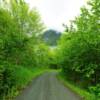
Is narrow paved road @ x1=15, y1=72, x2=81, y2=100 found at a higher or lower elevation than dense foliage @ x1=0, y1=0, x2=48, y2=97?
lower

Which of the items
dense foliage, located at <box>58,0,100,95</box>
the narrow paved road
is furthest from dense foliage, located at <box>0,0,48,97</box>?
dense foliage, located at <box>58,0,100,95</box>

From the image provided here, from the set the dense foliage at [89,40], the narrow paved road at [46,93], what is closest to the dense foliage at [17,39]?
the narrow paved road at [46,93]

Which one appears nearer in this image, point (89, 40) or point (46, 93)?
point (46, 93)

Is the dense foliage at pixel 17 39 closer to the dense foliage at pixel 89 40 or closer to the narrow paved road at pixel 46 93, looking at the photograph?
the narrow paved road at pixel 46 93

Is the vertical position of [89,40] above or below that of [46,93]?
above

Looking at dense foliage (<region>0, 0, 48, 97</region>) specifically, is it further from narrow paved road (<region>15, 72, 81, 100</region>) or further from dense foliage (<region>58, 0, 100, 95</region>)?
dense foliage (<region>58, 0, 100, 95</region>)

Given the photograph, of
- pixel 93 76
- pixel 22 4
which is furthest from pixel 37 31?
pixel 93 76

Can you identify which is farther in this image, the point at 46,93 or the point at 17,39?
the point at 17,39

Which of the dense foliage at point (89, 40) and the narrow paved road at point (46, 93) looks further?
the dense foliage at point (89, 40)

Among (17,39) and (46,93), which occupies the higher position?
(17,39)

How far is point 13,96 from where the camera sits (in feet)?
55.8

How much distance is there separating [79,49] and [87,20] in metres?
3.84

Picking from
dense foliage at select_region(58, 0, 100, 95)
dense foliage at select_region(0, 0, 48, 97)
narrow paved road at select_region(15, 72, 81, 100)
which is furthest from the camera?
dense foliage at select_region(58, 0, 100, 95)

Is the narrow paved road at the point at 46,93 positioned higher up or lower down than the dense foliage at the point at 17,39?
lower down
